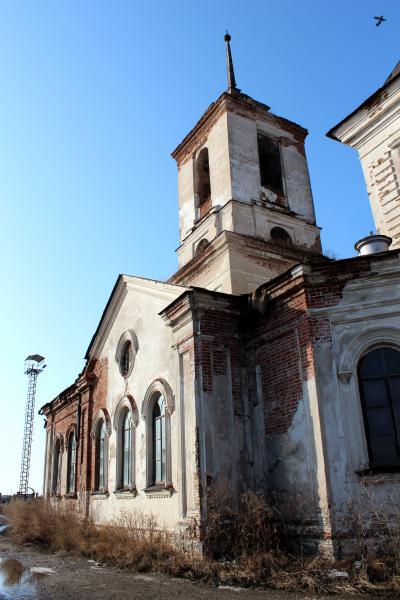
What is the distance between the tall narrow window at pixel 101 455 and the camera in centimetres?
1440

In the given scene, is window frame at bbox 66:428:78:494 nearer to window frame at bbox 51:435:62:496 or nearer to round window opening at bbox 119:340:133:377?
window frame at bbox 51:435:62:496

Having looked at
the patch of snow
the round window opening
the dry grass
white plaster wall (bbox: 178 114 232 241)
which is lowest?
the patch of snow

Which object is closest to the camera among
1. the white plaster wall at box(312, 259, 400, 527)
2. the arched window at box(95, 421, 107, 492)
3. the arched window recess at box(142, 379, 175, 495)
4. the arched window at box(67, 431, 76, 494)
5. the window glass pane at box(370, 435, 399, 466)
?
the white plaster wall at box(312, 259, 400, 527)

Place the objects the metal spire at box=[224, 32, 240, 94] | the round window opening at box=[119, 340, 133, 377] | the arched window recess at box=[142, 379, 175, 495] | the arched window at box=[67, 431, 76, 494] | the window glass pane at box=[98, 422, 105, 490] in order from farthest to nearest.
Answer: the metal spire at box=[224, 32, 240, 94] < the arched window at box=[67, 431, 76, 494] < the window glass pane at box=[98, 422, 105, 490] < the round window opening at box=[119, 340, 133, 377] < the arched window recess at box=[142, 379, 175, 495]

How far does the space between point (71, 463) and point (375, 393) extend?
12.9 meters

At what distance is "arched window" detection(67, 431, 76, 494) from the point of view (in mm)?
17513

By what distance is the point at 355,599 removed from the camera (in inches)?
233

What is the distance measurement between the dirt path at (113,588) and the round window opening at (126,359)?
492 cm

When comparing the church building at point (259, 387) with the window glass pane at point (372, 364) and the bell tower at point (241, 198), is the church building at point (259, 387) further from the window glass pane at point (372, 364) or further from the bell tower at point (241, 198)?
the bell tower at point (241, 198)

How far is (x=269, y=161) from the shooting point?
66.0ft

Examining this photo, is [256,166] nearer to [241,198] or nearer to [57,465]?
[241,198]

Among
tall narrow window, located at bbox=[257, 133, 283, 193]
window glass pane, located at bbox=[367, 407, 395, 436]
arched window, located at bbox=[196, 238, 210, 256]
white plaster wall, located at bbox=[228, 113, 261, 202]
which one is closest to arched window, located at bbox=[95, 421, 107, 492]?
arched window, located at bbox=[196, 238, 210, 256]

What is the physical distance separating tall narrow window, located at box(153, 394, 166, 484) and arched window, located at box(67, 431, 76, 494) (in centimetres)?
718

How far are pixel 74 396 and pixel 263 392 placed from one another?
993 centimetres
